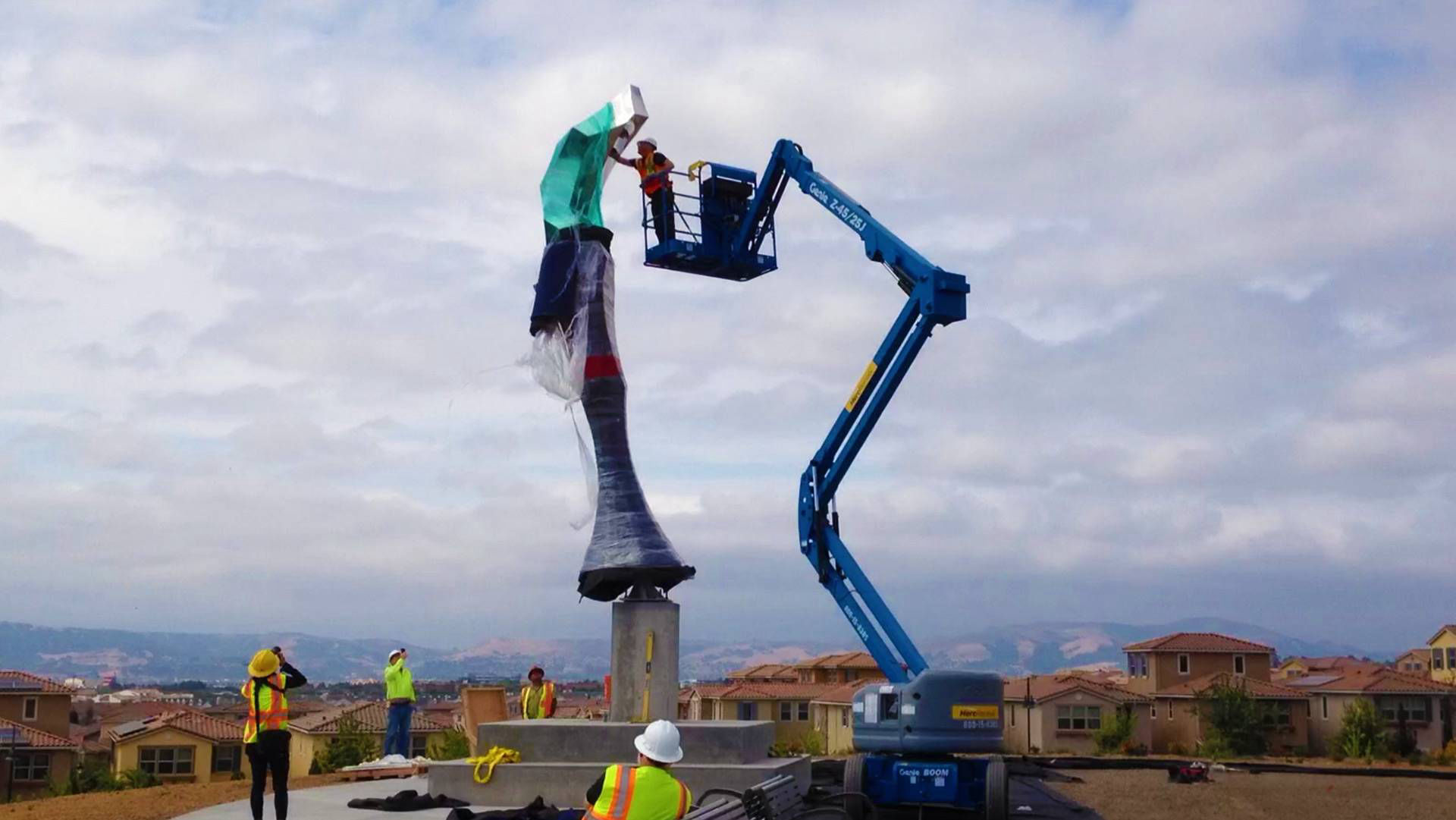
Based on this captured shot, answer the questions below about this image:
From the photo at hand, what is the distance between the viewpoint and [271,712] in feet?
40.1

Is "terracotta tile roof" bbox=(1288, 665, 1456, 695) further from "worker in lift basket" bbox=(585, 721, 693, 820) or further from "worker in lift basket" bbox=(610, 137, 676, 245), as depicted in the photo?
"worker in lift basket" bbox=(585, 721, 693, 820)

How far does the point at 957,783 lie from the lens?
15203 millimetres

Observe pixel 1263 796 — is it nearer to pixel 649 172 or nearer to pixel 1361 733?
pixel 649 172

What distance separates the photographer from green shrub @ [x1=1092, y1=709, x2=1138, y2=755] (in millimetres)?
41469

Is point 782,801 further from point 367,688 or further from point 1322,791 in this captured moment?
point 367,688

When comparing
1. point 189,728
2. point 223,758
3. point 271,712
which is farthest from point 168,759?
point 271,712

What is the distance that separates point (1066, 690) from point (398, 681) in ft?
124

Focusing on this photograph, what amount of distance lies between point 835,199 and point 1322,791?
38.9 feet

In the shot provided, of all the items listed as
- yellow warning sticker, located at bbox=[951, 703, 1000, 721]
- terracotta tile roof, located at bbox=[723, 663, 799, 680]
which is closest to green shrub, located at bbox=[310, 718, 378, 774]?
yellow warning sticker, located at bbox=[951, 703, 1000, 721]

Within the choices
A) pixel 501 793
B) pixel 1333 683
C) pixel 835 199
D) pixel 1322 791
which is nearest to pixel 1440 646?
pixel 1333 683

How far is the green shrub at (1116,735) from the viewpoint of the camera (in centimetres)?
4147

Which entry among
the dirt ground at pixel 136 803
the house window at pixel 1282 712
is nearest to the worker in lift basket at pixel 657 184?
the dirt ground at pixel 136 803

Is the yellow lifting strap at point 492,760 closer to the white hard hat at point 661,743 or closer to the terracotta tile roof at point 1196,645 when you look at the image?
the white hard hat at point 661,743

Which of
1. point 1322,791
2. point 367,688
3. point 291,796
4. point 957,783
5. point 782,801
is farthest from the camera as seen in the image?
point 367,688
